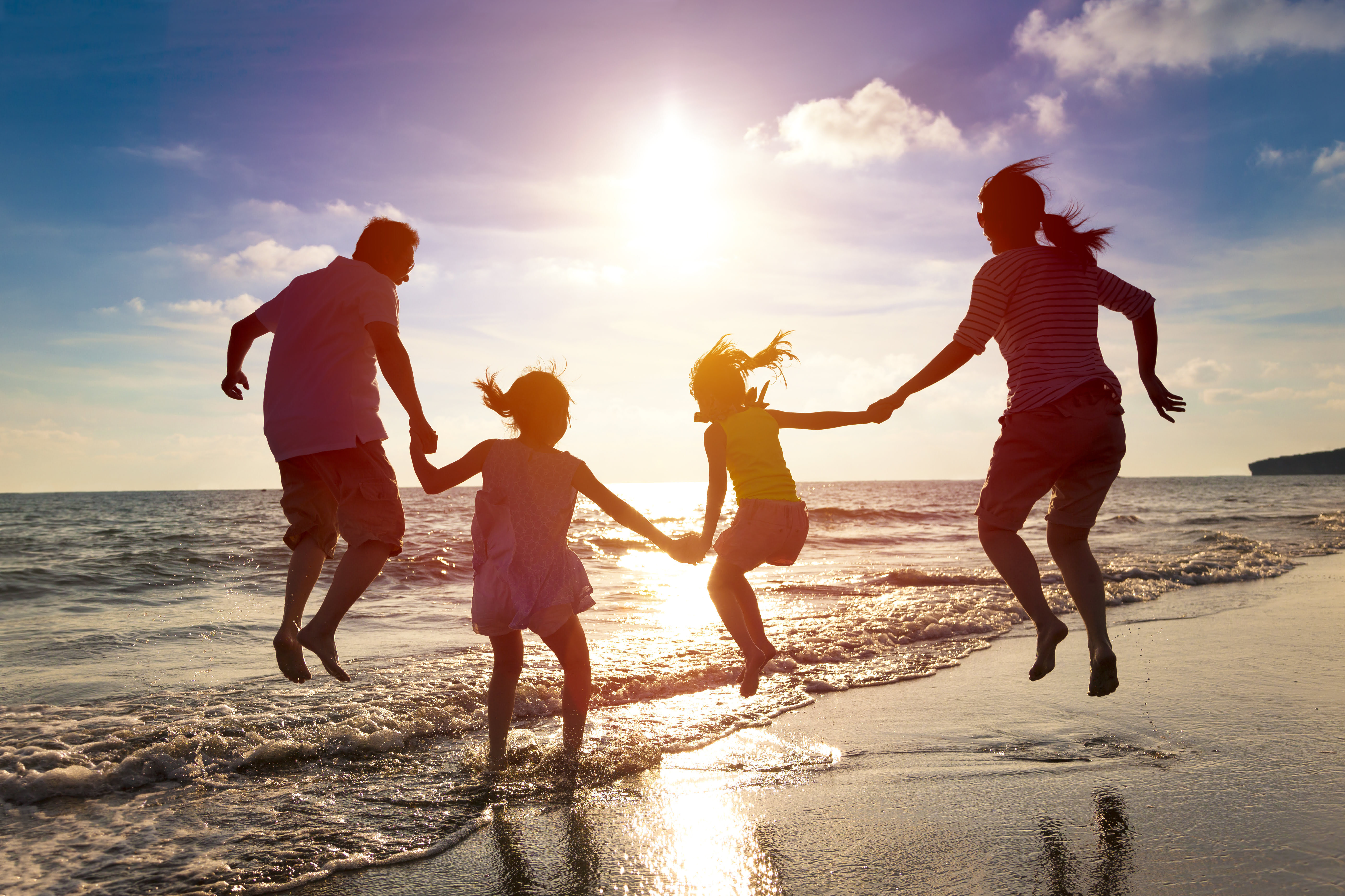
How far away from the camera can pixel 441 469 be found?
3.58m

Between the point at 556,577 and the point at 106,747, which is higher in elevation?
the point at 556,577

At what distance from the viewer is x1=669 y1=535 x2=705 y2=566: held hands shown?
402 centimetres

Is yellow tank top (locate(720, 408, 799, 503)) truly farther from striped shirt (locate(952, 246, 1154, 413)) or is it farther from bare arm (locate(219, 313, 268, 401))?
bare arm (locate(219, 313, 268, 401))

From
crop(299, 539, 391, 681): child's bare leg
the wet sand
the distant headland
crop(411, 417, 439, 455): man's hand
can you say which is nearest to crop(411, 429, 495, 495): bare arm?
crop(411, 417, 439, 455): man's hand

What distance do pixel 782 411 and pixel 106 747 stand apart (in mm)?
4031

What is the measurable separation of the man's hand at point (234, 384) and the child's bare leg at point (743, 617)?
8.48 ft

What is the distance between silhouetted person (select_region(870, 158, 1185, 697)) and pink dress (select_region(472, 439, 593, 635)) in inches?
73.5

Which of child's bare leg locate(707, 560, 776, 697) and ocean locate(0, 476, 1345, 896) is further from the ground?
child's bare leg locate(707, 560, 776, 697)

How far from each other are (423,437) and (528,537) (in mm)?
654

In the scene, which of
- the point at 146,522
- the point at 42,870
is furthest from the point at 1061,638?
the point at 146,522

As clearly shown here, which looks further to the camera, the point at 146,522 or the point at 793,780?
the point at 146,522

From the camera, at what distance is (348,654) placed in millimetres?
6684

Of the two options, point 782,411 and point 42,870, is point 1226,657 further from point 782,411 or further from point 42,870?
point 42,870

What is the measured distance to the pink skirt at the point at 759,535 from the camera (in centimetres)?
439
